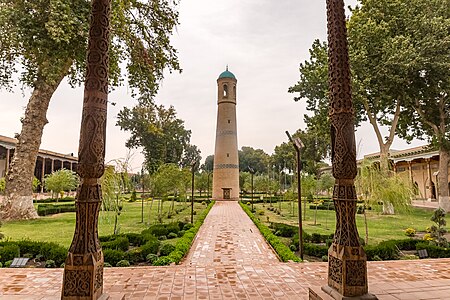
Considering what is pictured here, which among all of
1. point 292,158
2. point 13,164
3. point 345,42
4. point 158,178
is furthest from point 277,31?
point 292,158

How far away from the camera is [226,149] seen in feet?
90.0

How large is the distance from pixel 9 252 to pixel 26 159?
26.8 ft

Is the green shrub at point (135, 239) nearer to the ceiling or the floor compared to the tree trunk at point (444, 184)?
nearer to the floor

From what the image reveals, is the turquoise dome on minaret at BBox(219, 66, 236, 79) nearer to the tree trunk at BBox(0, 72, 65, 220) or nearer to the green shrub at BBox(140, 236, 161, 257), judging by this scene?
the tree trunk at BBox(0, 72, 65, 220)

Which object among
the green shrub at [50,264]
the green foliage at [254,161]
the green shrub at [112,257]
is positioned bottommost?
the green shrub at [50,264]

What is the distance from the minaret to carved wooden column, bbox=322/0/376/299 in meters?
24.3

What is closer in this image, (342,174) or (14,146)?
(342,174)

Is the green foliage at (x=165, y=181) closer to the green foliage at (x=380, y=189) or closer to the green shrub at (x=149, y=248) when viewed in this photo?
the green shrub at (x=149, y=248)

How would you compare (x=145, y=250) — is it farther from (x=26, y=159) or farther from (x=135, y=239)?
(x=26, y=159)

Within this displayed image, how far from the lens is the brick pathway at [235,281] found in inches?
140

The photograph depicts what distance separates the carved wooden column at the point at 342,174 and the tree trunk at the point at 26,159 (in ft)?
41.7

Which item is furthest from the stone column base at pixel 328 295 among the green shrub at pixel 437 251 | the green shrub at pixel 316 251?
the green shrub at pixel 437 251

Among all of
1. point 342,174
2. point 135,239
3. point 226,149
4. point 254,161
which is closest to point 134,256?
point 135,239

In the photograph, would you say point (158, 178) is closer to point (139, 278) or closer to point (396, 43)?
point (139, 278)
